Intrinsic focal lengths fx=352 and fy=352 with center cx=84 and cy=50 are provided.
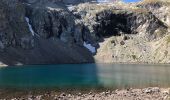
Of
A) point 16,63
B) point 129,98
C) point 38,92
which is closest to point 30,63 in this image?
point 16,63

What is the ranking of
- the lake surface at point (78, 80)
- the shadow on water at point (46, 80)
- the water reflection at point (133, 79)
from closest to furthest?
the shadow on water at point (46, 80), the lake surface at point (78, 80), the water reflection at point (133, 79)

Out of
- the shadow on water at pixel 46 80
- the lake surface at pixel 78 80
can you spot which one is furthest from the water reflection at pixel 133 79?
the shadow on water at pixel 46 80

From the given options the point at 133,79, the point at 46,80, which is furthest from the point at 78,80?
the point at 133,79

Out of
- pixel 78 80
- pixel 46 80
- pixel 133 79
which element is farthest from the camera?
pixel 133 79

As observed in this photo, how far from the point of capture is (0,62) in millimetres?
172500

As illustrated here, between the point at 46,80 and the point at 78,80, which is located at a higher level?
the point at 46,80

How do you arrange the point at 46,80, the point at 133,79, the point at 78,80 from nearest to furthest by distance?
the point at 46,80 < the point at 78,80 < the point at 133,79

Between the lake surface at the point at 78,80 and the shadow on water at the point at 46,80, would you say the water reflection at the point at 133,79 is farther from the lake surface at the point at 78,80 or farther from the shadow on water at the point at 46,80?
the shadow on water at the point at 46,80

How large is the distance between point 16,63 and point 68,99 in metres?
133

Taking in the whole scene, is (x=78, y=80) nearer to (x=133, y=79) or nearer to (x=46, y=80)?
(x=46, y=80)

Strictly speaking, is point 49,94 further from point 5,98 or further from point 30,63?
point 30,63

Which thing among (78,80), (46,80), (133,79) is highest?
(46,80)

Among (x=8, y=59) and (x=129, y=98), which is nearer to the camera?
(x=129, y=98)

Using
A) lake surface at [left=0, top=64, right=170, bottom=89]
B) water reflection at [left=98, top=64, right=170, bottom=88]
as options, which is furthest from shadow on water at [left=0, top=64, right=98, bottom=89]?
water reflection at [left=98, top=64, right=170, bottom=88]
